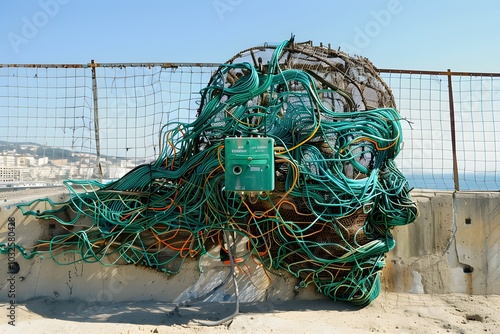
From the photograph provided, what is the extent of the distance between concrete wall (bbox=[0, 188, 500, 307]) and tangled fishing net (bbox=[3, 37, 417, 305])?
0.18 m

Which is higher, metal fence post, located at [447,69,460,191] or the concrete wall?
metal fence post, located at [447,69,460,191]

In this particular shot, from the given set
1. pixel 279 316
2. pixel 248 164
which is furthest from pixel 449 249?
pixel 248 164

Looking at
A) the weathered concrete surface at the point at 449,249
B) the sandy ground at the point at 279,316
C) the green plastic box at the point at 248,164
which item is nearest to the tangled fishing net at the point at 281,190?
the green plastic box at the point at 248,164

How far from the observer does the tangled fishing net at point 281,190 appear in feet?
13.8

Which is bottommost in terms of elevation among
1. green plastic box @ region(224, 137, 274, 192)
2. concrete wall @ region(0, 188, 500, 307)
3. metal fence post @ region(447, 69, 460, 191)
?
concrete wall @ region(0, 188, 500, 307)

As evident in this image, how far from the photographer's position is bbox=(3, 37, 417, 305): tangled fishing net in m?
4.19

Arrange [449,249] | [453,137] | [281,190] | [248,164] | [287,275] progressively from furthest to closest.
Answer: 1. [453,137]
2. [449,249]
3. [287,275]
4. [281,190]
5. [248,164]

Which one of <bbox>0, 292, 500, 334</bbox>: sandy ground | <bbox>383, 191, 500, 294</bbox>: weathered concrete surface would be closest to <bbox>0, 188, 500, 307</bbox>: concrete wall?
<bbox>383, 191, 500, 294</bbox>: weathered concrete surface

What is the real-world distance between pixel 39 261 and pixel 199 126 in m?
2.29

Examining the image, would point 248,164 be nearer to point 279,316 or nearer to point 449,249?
point 279,316

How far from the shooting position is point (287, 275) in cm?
490

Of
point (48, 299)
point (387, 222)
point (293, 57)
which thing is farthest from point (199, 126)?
point (48, 299)

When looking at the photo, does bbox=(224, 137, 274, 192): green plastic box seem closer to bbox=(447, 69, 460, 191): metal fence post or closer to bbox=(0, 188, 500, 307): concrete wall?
bbox=(0, 188, 500, 307): concrete wall

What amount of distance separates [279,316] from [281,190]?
1.26 meters
